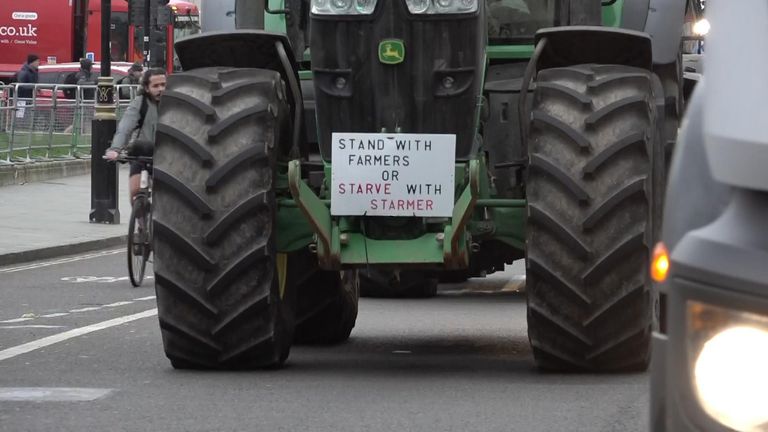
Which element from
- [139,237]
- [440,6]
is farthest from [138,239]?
[440,6]

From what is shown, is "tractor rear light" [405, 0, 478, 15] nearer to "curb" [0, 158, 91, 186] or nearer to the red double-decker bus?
"curb" [0, 158, 91, 186]

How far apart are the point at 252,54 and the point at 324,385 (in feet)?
5.90

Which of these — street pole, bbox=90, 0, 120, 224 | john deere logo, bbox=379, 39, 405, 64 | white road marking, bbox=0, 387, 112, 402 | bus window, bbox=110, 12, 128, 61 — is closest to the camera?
white road marking, bbox=0, 387, 112, 402

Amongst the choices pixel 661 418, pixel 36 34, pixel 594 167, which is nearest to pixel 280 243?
pixel 594 167

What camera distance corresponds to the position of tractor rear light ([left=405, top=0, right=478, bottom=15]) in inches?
353

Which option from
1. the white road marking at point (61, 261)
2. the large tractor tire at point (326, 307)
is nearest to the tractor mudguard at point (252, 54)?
the large tractor tire at point (326, 307)

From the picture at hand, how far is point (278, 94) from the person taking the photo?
29.5 ft

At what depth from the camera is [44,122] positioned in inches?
1272

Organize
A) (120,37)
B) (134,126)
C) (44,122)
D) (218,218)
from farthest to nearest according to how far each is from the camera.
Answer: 1. (120,37)
2. (44,122)
3. (134,126)
4. (218,218)

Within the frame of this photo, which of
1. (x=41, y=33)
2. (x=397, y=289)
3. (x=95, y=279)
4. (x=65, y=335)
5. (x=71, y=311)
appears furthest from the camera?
(x=41, y=33)

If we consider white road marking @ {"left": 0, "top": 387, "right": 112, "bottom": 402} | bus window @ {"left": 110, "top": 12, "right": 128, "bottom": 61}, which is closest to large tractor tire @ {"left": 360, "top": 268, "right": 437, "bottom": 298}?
white road marking @ {"left": 0, "top": 387, "right": 112, "bottom": 402}

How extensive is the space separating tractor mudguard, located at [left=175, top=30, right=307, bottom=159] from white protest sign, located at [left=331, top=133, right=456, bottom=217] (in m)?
0.45

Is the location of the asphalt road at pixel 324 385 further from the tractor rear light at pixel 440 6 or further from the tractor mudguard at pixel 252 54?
the tractor rear light at pixel 440 6

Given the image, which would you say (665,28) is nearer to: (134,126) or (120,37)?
(134,126)
